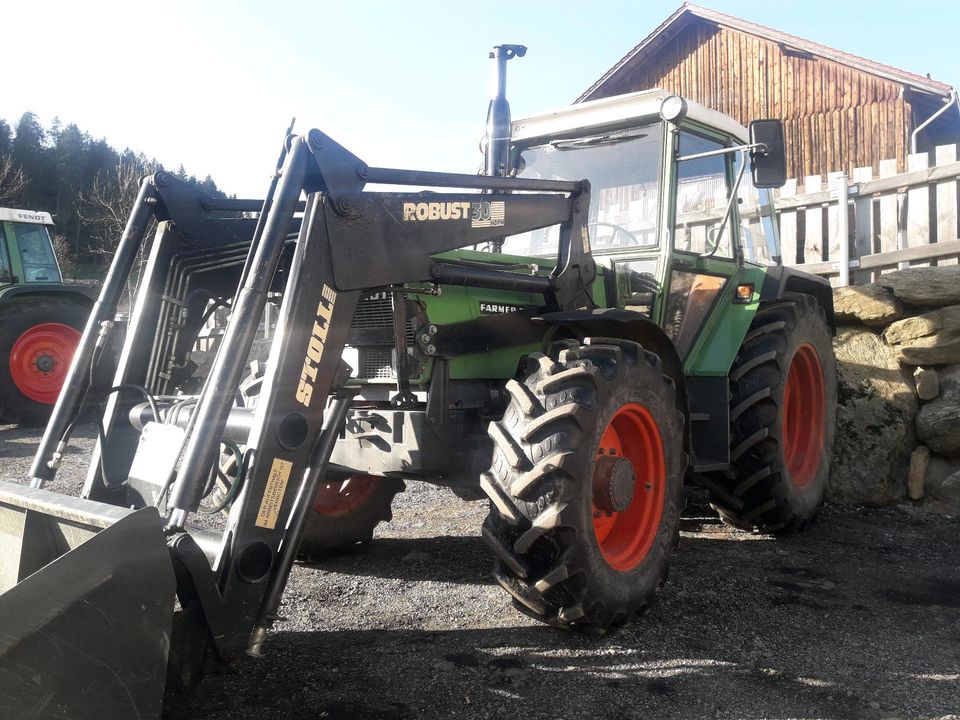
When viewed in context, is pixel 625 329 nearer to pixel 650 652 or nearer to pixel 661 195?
pixel 661 195

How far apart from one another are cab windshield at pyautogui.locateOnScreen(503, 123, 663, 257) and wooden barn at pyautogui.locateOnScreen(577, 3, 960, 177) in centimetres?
1380

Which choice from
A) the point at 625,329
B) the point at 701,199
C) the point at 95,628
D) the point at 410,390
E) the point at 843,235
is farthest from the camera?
the point at 843,235

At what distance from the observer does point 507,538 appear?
127 inches

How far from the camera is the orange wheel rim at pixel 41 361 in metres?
10.4

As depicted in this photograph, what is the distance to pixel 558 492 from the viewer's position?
3148 millimetres

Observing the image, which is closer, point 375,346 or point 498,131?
point 375,346

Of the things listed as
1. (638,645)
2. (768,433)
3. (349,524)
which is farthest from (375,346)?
(768,433)

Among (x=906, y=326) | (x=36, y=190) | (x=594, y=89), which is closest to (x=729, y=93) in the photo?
(x=594, y=89)

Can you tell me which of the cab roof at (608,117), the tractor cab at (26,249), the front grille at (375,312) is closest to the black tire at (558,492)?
the front grille at (375,312)

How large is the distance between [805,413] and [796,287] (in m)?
0.89

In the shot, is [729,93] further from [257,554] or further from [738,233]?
[257,554]

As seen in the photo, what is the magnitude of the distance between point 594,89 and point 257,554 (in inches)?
782

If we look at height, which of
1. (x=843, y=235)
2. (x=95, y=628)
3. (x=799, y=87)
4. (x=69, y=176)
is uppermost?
(x=69, y=176)

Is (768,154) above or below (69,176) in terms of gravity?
below
